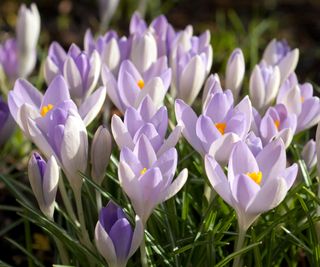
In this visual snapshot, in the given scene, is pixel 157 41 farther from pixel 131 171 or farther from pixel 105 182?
pixel 131 171

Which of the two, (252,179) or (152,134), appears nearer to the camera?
(252,179)

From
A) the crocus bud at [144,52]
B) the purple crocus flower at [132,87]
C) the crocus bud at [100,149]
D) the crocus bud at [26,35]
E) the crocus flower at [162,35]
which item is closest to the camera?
the crocus bud at [100,149]

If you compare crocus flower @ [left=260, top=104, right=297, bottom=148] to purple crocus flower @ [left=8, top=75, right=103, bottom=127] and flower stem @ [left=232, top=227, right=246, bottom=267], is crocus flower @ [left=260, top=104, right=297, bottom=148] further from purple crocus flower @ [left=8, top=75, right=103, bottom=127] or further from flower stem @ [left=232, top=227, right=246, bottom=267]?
purple crocus flower @ [left=8, top=75, right=103, bottom=127]

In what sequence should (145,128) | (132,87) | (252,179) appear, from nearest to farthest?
1. (252,179)
2. (145,128)
3. (132,87)

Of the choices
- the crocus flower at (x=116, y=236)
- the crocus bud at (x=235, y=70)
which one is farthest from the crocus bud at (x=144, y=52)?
the crocus flower at (x=116, y=236)

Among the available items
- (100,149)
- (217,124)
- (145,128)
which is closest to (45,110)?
(100,149)

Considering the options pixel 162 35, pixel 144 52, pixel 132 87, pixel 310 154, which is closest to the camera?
pixel 132 87

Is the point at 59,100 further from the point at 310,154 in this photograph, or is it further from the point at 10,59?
the point at 10,59

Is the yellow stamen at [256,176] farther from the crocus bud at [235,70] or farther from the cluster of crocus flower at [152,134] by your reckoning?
the crocus bud at [235,70]

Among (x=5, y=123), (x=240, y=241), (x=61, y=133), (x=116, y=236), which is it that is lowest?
(x=240, y=241)
